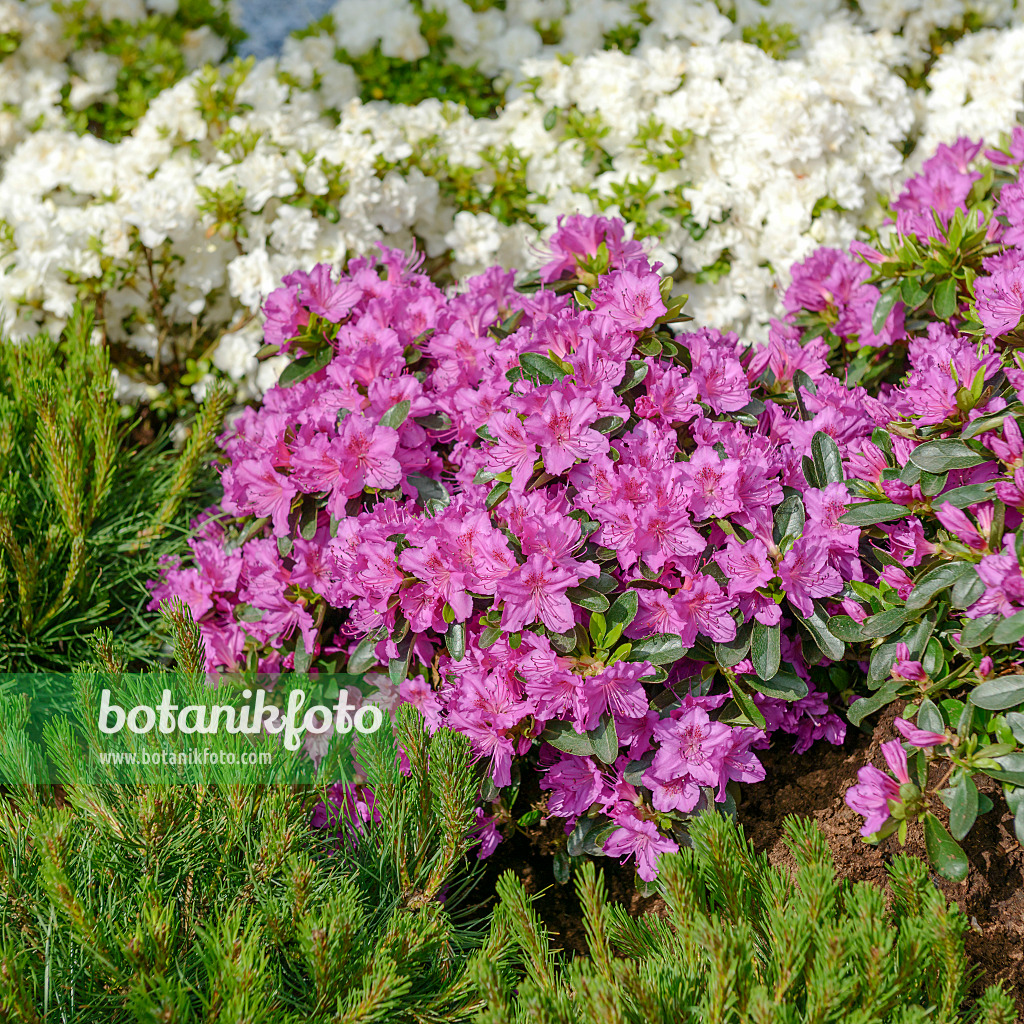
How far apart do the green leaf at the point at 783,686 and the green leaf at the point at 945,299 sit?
0.82 metres

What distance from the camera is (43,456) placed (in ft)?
7.16

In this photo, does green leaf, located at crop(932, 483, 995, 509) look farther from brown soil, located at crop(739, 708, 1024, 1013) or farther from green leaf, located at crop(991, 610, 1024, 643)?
brown soil, located at crop(739, 708, 1024, 1013)

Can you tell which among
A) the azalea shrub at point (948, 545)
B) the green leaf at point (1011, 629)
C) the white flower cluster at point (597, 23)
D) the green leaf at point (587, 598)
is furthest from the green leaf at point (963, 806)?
the white flower cluster at point (597, 23)

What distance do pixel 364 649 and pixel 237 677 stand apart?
1.10 feet

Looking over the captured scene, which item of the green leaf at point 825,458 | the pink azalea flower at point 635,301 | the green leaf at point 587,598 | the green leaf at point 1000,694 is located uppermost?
the pink azalea flower at point 635,301

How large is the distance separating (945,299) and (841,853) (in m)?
1.09

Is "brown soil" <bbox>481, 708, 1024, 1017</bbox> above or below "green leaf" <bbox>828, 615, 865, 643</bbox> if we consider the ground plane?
below

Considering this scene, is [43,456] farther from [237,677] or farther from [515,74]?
[515,74]

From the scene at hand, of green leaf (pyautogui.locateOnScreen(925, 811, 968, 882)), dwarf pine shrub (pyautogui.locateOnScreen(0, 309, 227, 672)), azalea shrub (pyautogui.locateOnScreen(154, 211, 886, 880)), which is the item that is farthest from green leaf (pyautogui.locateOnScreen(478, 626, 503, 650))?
dwarf pine shrub (pyautogui.locateOnScreen(0, 309, 227, 672))

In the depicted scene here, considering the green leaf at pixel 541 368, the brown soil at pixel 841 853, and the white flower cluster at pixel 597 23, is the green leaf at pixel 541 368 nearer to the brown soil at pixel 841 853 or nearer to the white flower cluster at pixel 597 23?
the brown soil at pixel 841 853

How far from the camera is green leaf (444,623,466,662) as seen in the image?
4.86ft

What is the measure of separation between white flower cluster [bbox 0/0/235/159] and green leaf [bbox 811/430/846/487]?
306 centimetres

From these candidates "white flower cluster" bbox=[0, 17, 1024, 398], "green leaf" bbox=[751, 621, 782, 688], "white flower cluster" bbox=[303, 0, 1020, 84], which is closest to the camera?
"green leaf" bbox=[751, 621, 782, 688]

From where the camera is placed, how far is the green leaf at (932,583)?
52.8 inches
